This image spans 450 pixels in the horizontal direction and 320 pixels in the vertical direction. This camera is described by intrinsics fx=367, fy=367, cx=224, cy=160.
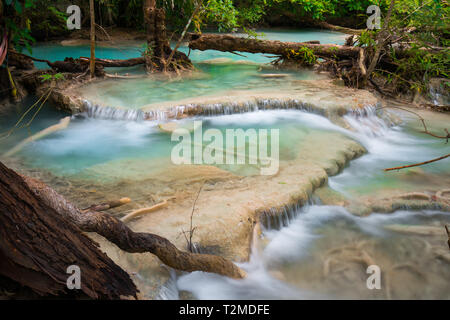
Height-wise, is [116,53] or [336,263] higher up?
[116,53]

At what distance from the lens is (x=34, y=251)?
5.49ft

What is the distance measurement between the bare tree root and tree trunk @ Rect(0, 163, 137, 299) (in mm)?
289

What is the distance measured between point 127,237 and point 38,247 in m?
0.72

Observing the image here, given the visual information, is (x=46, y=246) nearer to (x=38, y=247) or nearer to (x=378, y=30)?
(x=38, y=247)

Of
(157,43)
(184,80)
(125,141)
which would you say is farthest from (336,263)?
(157,43)

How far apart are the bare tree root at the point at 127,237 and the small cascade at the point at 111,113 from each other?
4.03m

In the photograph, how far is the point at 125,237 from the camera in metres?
2.36

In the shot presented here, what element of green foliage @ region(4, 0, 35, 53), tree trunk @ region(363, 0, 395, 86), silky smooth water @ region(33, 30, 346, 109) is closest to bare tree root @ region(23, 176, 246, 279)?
green foliage @ region(4, 0, 35, 53)

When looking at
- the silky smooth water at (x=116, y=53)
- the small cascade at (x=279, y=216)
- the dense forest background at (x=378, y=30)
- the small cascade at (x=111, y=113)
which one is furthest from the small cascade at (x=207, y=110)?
the silky smooth water at (x=116, y=53)

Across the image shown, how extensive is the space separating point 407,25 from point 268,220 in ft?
19.7

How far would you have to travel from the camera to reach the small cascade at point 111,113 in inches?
248

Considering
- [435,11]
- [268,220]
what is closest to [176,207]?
[268,220]

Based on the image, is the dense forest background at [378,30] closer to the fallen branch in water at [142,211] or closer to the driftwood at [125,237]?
the fallen branch in water at [142,211]

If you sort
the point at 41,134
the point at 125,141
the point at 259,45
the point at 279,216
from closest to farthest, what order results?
the point at 279,216
the point at 125,141
the point at 41,134
the point at 259,45
